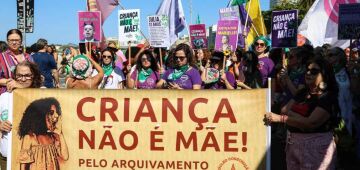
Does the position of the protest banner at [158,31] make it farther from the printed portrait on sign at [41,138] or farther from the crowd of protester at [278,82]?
the printed portrait on sign at [41,138]

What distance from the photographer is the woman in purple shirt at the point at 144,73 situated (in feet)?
22.6

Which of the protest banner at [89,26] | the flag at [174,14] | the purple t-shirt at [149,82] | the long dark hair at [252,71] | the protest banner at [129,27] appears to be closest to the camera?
the purple t-shirt at [149,82]

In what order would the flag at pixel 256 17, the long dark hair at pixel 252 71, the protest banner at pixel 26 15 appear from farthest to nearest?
1. the protest banner at pixel 26 15
2. the flag at pixel 256 17
3. the long dark hair at pixel 252 71

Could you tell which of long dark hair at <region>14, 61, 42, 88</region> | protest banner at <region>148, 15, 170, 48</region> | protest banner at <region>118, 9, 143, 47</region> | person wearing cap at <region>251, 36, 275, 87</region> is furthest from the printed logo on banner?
protest banner at <region>118, 9, 143, 47</region>

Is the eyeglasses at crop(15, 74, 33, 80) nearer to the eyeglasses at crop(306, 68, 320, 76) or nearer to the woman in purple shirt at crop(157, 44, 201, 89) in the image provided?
the woman in purple shirt at crop(157, 44, 201, 89)

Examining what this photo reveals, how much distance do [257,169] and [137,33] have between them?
17.8 feet

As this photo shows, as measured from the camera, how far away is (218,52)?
8.95m

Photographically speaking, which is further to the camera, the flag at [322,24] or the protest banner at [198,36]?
the protest banner at [198,36]

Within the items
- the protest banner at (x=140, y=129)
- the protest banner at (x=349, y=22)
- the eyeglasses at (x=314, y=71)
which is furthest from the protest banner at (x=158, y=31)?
the eyeglasses at (x=314, y=71)

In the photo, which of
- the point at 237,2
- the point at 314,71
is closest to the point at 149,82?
the point at 314,71

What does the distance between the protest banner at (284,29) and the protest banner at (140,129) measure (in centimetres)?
356

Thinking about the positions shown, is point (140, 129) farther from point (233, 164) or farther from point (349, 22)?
point (349, 22)

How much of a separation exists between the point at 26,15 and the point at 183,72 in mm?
8656

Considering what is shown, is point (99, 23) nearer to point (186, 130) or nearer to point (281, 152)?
point (281, 152)
